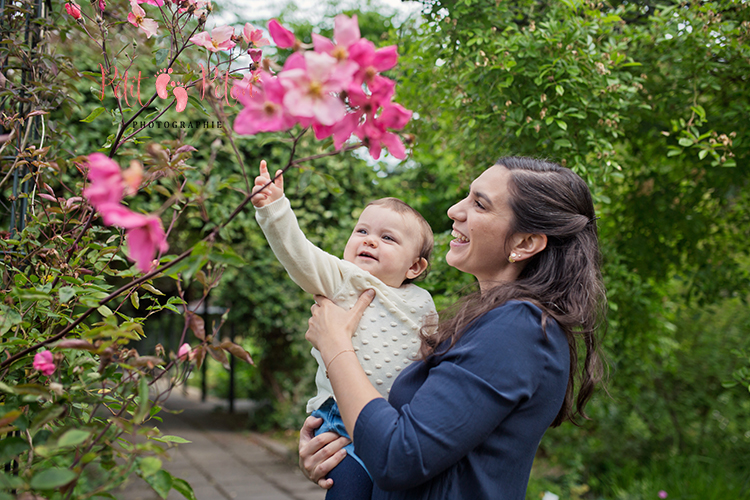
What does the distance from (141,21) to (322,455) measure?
1.10m

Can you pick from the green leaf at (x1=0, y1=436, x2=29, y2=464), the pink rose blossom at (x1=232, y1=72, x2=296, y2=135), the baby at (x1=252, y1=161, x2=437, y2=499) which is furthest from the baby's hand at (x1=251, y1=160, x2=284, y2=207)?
the green leaf at (x1=0, y1=436, x2=29, y2=464)

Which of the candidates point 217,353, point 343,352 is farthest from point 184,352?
point 343,352

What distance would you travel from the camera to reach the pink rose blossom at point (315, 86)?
68 centimetres

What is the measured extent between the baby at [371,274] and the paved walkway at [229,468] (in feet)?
5.76

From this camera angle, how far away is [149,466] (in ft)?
2.45

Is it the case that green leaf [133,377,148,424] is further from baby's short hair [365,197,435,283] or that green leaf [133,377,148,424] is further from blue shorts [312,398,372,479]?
baby's short hair [365,197,435,283]

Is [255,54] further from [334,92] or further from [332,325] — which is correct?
[332,325]

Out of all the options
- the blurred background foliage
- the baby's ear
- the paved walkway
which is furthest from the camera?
the paved walkway

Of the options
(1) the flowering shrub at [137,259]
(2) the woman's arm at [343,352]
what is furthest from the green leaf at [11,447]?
(2) the woman's arm at [343,352]

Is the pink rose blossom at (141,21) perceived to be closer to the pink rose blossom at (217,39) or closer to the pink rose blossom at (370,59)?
the pink rose blossom at (217,39)

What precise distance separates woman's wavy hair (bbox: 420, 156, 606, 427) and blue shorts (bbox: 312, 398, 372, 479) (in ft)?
1.01

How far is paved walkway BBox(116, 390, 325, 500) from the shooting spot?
3.56m

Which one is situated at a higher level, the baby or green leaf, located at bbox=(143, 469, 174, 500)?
the baby

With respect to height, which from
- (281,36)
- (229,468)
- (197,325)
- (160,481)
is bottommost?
(229,468)
